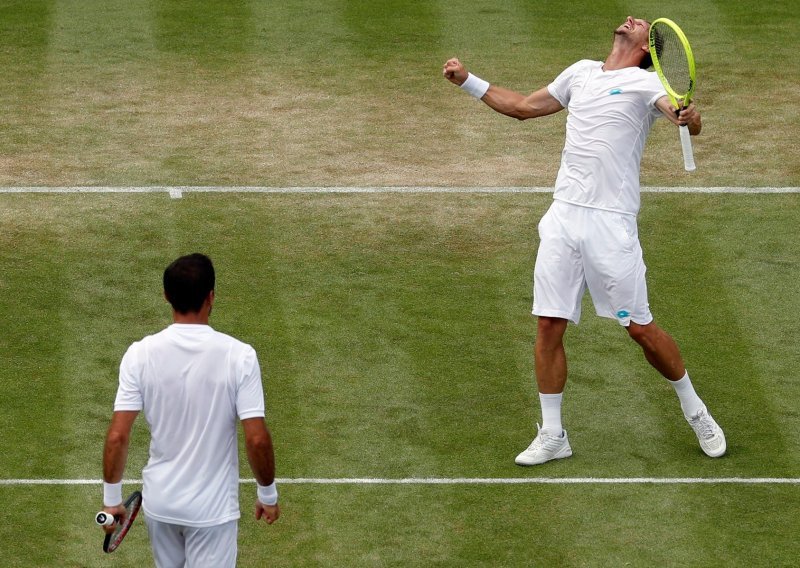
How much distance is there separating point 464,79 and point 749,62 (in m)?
7.87

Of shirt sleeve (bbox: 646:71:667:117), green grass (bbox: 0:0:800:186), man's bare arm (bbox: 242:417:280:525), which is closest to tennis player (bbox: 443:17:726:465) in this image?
shirt sleeve (bbox: 646:71:667:117)

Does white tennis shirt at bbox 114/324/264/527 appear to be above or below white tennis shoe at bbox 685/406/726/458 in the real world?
above

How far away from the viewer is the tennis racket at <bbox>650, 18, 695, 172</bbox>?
873cm

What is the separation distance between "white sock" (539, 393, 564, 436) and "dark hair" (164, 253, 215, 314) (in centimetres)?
324

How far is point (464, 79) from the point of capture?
31.3ft

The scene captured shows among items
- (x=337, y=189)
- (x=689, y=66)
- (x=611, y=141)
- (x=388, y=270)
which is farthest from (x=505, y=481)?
(x=337, y=189)

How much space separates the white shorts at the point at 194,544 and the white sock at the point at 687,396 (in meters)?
3.54

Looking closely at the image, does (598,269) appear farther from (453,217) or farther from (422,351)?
(453,217)

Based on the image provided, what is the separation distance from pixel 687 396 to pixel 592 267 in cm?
101

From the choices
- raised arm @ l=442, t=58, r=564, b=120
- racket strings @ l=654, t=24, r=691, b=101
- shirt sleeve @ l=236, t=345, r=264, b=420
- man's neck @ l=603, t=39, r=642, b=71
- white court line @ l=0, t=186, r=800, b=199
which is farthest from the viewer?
white court line @ l=0, t=186, r=800, b=199

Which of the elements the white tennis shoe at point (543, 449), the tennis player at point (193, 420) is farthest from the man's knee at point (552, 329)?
the tennis player at point (193, 420)

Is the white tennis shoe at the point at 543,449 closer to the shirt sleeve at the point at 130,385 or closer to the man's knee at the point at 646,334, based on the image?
the man's knee at the point at 646,334

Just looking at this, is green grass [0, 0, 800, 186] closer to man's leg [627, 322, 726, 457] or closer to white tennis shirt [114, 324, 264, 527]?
man's leg [627, 322, 726, 457]

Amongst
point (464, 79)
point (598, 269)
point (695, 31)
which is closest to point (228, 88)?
point (695, 31)
